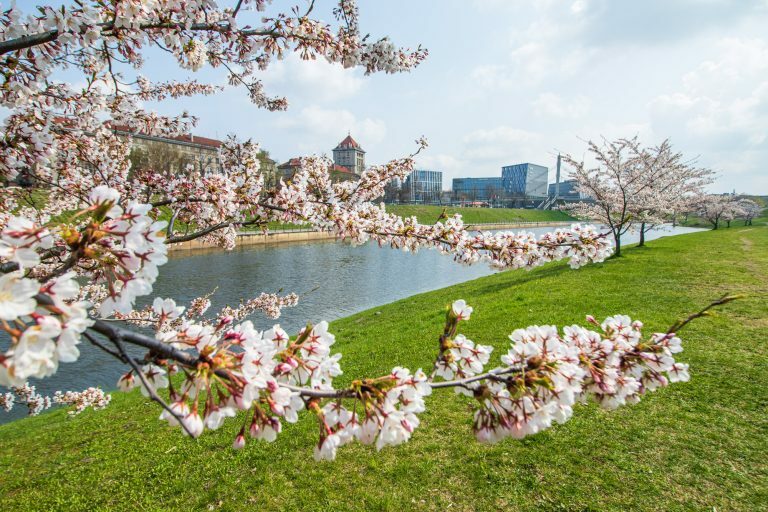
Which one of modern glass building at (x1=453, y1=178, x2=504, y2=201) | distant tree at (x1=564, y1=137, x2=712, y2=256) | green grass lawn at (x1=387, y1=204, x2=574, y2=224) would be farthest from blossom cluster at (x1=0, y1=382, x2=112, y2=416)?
modern glass building at (x1=453, y1=178, x2=504, y2=201)

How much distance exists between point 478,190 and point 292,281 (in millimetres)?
144588

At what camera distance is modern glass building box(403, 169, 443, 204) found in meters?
136

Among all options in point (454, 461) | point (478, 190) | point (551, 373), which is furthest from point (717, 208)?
point (478, 190)

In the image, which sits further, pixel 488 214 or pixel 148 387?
pixel 488 214

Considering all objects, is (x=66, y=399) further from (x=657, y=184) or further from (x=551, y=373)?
(x=657, y=184)

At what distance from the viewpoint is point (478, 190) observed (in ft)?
521

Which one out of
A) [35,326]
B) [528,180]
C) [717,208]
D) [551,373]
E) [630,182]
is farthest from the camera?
[528,180]

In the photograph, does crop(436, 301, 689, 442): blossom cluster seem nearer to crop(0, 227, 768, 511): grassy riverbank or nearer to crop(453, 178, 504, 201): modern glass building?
crop(0, 227, 768, 511): grassy riverbank

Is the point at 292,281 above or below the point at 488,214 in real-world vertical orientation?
below

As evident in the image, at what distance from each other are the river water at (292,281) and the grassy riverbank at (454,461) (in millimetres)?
4493

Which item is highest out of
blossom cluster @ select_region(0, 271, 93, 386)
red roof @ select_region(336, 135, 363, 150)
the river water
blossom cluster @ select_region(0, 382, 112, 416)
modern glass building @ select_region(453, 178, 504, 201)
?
red roof @ select_region(336, 135, 363, 150)

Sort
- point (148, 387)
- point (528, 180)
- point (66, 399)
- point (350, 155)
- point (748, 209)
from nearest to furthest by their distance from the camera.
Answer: point (148, 387) < point (66, 399) < point (748, 209) < point (350, 155) < point (528, 180)

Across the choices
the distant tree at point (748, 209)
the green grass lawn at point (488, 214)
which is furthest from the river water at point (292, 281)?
the green grass lawn at point (488, 214)

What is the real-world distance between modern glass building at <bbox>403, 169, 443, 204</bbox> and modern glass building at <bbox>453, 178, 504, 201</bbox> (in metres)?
8.40
